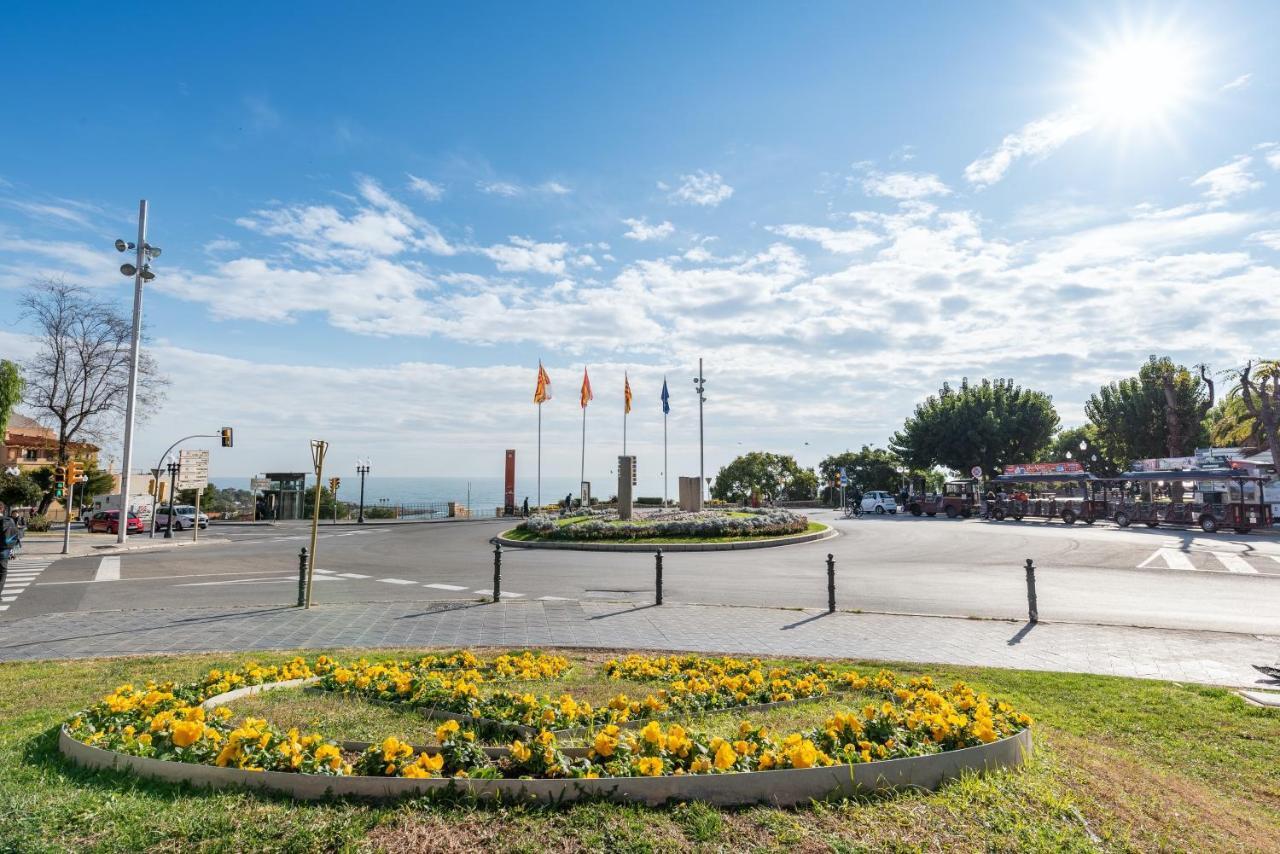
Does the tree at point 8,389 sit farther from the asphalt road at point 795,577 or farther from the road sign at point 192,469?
the asphalt road at point 795,577

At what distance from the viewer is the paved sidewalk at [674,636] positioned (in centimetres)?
815

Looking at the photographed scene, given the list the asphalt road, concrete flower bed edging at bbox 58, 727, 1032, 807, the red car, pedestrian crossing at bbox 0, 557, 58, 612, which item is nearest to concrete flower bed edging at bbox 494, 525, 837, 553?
the asphalt road

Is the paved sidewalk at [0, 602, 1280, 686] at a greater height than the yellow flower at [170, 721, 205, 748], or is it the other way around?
the yellow flower at [170, 721, 205, 748]

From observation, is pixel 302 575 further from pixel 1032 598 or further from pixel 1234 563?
pixel 1234 563

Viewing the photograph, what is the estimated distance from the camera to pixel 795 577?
16094 millimetres

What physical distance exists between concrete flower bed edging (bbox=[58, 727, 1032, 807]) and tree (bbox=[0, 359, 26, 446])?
54253 millimetres

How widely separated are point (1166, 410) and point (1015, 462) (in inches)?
450

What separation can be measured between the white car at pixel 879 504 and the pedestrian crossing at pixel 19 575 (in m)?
43.3

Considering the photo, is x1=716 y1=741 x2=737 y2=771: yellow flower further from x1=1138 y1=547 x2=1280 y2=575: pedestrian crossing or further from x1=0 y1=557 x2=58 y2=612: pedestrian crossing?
x1=1138 y1=547 x2=1280 y2=575: pedestrian crossing

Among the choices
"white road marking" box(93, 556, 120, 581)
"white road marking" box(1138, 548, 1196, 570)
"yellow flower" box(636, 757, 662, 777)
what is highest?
"yellow flower" box(636, 757, 662, 777)

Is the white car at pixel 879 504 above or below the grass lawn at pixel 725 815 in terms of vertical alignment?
above

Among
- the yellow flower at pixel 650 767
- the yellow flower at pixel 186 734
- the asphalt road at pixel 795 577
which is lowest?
the asphalt road at pixel 795 577

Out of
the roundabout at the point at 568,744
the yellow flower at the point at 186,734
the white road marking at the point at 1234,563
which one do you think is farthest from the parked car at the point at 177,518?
the white road marking at the point at 1234,563

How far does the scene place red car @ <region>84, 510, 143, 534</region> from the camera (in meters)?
35.3
